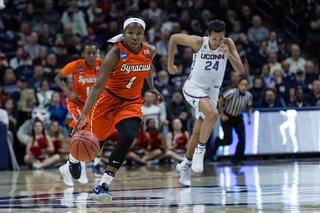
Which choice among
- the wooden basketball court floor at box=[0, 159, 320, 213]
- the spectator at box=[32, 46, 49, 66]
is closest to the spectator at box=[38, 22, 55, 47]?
the spectator at box=[32, 46, 49, 66]

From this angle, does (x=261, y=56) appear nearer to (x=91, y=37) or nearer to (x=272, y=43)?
(x=272, y=43)

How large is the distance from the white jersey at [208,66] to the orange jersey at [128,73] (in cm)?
118

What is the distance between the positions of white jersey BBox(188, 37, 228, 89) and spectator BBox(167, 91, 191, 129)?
13.9 ft

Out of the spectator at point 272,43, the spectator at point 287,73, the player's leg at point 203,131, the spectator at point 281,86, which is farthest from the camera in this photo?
the spectator at point 272,43

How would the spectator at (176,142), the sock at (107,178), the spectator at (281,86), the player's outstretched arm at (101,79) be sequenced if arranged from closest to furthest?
the sock at (107,178) → the player's outstretched arm at (101,79) → the spectator at (176,142) → the spectator at (281,86)

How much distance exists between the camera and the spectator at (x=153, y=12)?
12.8m

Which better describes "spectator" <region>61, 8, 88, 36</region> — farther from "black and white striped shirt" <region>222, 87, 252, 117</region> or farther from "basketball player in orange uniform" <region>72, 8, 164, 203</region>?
"basketball player in orange uniform" <region>72, 8, 164, 203</region>

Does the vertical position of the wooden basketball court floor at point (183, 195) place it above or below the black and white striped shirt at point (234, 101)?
below

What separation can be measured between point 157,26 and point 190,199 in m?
8.65

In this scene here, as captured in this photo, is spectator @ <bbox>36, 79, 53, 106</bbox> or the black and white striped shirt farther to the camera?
spectator @ <bbox>36, 79, 53, 106</bbox>

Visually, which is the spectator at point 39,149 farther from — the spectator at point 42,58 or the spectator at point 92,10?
the spectator at point 92,10

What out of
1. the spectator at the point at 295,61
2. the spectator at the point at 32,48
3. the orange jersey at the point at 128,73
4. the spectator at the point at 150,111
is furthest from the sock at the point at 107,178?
the spectator at the point at 295,61

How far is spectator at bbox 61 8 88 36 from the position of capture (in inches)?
485

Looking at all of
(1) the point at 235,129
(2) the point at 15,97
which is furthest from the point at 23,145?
(1) the point at 235,129
